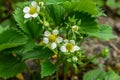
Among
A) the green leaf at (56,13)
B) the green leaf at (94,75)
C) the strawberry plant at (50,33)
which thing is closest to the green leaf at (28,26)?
the strawberry plant at (50,33)

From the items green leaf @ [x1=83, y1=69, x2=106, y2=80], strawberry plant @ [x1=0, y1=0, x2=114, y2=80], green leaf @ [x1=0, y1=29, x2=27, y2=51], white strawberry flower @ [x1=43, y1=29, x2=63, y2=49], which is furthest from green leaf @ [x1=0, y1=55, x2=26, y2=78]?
green leaf @ [x1=83, y1=69, x2=106, y2=80]

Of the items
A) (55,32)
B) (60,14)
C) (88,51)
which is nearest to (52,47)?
(55,32)

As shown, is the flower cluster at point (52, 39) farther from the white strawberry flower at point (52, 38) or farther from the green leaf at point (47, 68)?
the green leaf at point (47, 68)

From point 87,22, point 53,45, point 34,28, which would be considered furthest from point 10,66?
point 87,22

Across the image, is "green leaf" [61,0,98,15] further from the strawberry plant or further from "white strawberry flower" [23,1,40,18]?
"white strawberry flower" [23,1,40,18]

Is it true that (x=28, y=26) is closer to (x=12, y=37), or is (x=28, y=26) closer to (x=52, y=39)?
(x=12, y=37)

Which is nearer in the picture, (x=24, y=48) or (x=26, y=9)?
(x=26, y=9)
